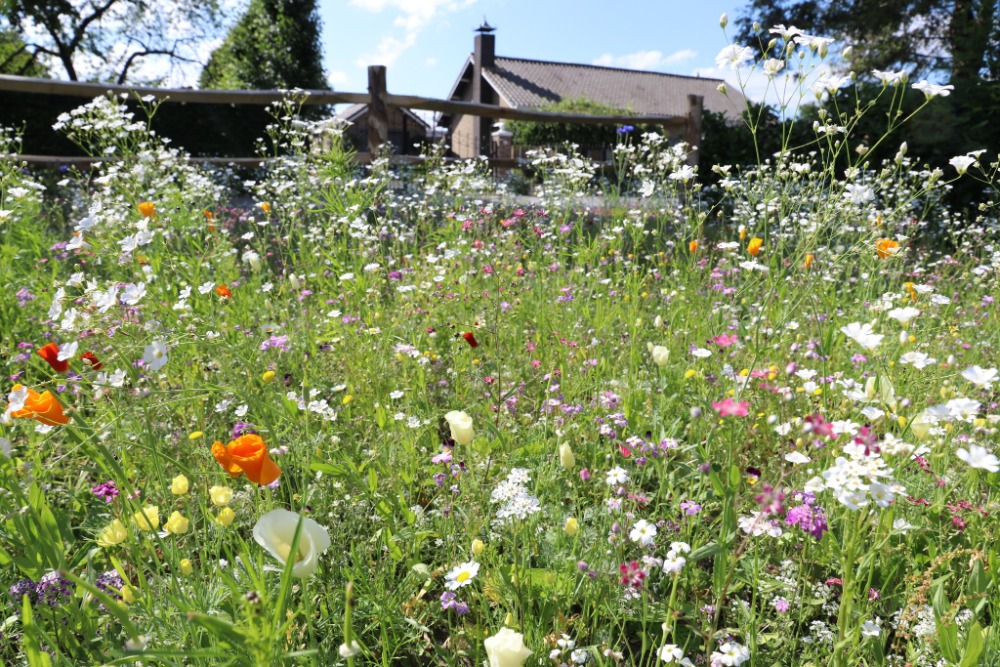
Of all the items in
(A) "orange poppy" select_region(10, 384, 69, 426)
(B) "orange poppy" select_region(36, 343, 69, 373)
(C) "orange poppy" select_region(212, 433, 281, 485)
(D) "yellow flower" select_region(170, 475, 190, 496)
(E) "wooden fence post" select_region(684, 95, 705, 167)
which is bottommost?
(D) "yellow flower" select_region(170, 475, 190, 496)

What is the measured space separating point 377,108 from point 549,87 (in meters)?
23.7

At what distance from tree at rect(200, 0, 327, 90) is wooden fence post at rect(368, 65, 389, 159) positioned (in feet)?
40.7

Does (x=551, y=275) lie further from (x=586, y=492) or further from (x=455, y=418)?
(x=455, y=418)

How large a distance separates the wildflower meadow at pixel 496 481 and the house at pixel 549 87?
23182 millimetres

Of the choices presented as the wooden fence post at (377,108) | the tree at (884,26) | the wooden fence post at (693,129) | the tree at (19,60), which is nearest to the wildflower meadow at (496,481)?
the wooden fence post at (377,108)

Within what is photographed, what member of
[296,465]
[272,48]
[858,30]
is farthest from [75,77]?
[296,465]

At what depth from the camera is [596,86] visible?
1144 inches

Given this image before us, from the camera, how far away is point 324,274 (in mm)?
3408

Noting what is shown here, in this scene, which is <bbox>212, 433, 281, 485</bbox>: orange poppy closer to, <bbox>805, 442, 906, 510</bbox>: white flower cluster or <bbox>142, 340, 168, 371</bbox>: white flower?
<bbox>142, 340, 168, 371</bbox>: white flower

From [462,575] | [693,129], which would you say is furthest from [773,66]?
[693,129]

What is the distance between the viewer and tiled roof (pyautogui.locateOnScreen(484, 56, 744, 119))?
26703 mm

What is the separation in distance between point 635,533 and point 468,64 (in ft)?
98.5

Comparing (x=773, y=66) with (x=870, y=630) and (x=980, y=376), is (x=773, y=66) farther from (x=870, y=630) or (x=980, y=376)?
(x=870, y=630)

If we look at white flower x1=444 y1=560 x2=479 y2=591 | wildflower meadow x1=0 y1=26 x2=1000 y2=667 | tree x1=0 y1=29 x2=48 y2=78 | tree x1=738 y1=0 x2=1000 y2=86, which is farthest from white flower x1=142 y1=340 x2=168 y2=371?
tree x1=0 y1=29 x2=48 y2=78
